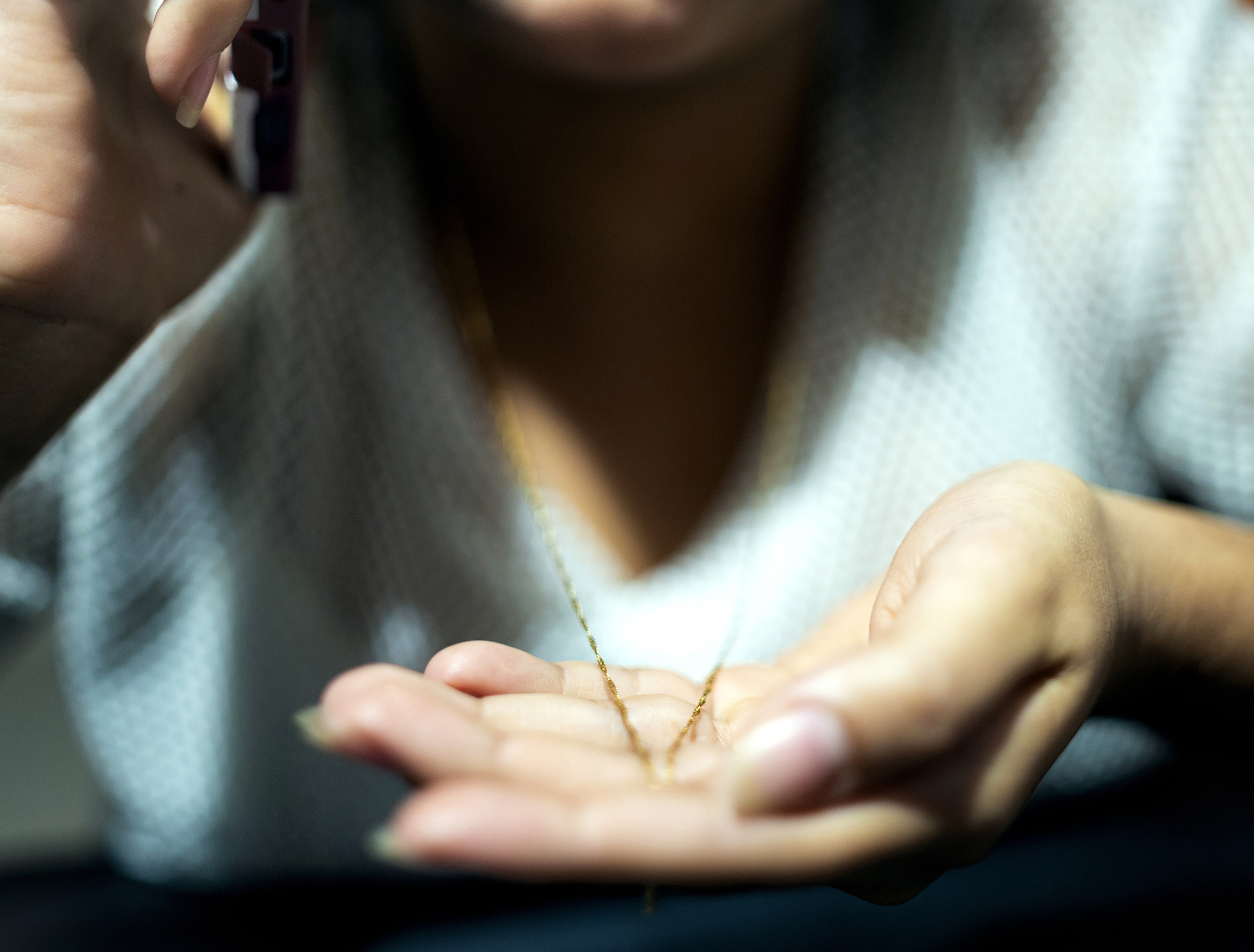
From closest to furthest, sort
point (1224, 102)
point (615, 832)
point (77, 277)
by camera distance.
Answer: point (615, 832)
point (77, 277)
point (1224, 102)

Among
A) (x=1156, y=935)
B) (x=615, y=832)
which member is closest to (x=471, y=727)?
(x=615, y=832)

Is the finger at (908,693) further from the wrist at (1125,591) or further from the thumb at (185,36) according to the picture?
the thumb at (185,36)

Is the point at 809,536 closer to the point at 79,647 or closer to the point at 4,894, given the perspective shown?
the point at 79,647

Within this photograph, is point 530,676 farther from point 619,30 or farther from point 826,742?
point 619,30

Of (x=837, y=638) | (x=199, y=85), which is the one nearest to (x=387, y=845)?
(x=837, y=638)

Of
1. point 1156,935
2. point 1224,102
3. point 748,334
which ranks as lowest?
point 1156,935

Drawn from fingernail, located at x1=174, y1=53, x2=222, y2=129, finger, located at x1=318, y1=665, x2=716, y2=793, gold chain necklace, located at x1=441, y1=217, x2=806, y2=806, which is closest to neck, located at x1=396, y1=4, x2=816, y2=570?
gold chain necklace, located at x1=441, y1=217, x2=806, y2=806
